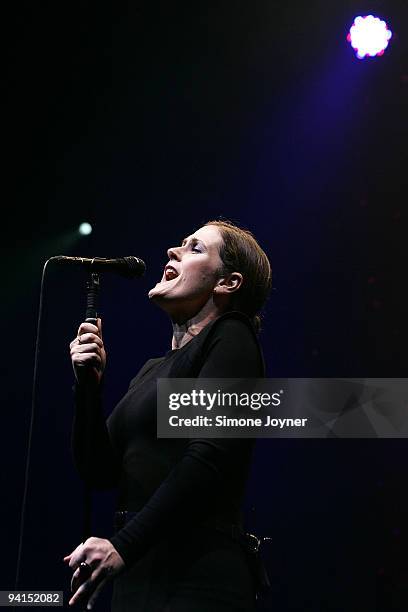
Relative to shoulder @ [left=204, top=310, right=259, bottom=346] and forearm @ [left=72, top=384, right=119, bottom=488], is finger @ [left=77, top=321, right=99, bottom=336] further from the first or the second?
shoulder @ [left=204, top=310, right=259, bottom=346]

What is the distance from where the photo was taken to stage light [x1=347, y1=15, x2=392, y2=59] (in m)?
3.86

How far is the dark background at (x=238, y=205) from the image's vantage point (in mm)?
3408

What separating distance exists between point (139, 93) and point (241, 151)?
0.65 metres

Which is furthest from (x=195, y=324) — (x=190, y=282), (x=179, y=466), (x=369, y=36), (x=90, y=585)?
(x=369, y=36)

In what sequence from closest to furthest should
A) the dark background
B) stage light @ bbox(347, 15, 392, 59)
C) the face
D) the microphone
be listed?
the microphone < the face < the dark background < stage light @ bbox(347, 15, 392, 59)

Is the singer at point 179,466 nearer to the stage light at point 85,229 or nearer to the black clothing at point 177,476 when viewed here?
the black clothing at point 177,476

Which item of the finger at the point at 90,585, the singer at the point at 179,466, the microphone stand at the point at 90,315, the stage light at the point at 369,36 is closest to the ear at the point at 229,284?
the singer at the point at 179,466

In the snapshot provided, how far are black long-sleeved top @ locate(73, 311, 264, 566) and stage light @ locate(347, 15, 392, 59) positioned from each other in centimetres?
273

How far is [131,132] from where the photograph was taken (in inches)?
154

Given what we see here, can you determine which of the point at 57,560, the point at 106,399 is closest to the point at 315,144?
the point at 106,399

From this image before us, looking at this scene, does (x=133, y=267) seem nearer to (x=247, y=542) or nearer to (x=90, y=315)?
(x=90, y=315)

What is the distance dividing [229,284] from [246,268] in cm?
7

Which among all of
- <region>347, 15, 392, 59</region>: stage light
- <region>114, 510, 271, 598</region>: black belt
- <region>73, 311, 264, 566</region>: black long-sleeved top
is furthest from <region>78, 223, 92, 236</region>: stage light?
<region>114, 510, 271, 598</region>: black belt

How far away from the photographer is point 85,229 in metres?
3.70
